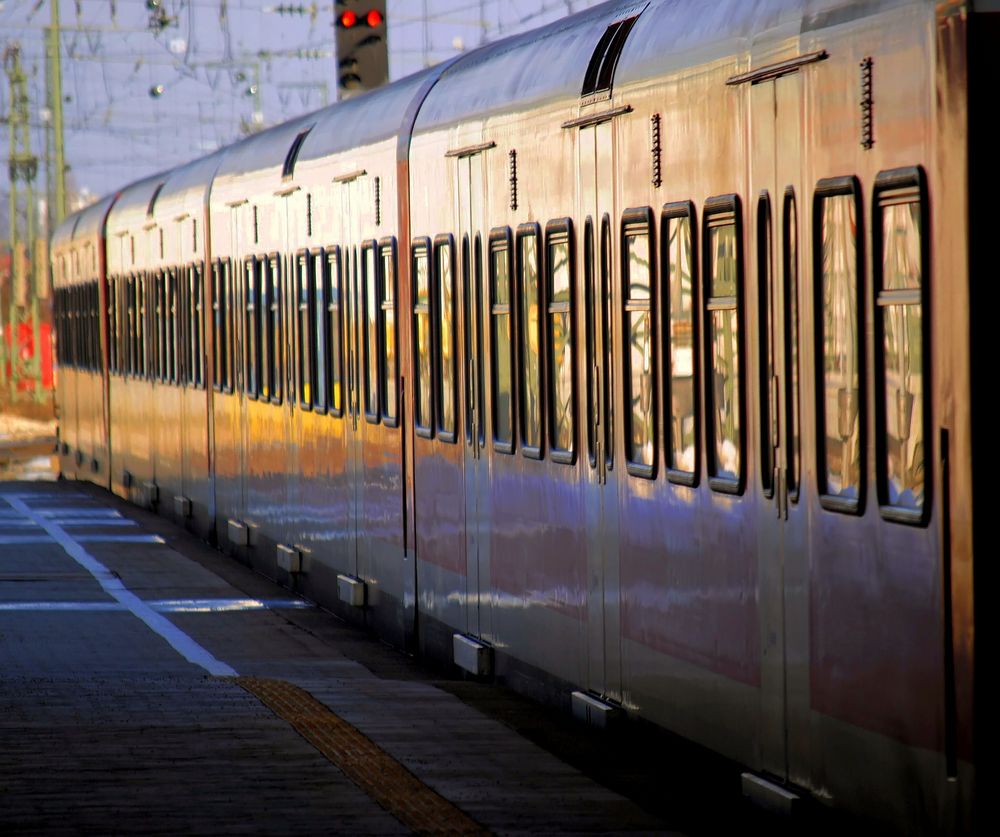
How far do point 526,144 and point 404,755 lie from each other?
3299 millimetres

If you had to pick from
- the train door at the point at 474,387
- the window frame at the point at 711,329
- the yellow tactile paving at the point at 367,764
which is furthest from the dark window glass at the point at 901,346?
the train door at the point at 474,387

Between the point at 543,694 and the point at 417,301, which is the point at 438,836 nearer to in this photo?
the point at 543,694

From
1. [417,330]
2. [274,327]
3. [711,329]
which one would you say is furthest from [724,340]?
[274,327]

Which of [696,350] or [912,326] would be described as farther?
[696,350]

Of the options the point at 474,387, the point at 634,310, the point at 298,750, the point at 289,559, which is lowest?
the point at 289,559

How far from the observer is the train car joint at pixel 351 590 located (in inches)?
613

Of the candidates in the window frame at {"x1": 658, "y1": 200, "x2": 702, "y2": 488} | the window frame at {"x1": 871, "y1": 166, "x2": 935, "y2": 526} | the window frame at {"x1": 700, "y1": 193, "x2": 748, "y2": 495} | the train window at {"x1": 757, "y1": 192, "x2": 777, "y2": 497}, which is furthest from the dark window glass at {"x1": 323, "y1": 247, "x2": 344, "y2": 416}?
the window frame at {"x1": 871, "y1": 166, "x2": 935, "y2": 526}

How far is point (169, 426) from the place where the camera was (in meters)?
25.0

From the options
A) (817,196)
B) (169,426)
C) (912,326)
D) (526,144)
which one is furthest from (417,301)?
(169,426)

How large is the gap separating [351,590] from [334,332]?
187 cm

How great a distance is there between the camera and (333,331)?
53.5 ft

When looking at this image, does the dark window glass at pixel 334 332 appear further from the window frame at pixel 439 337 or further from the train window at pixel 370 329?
the window frame at pixel 439 337

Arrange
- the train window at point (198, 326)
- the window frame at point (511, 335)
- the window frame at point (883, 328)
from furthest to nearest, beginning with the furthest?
the train window at point (198, 326) → the window frame at point (511, 335) → the window frame at point (883, 328)

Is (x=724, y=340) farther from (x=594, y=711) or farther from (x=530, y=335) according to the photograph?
(x=530, y=335)
